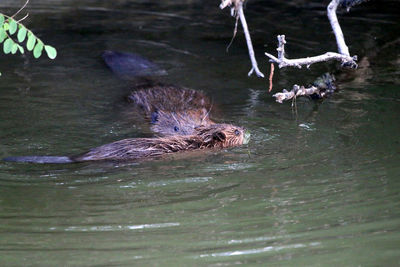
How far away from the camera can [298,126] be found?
17.9 feet

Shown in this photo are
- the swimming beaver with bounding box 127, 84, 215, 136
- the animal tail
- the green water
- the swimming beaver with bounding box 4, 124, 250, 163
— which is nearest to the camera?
the green water

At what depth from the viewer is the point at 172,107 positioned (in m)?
5.71

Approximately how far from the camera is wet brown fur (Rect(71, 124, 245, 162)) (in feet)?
15.5

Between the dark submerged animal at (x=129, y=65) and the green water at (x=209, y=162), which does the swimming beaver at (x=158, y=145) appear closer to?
the green water at (x=209, y=162)

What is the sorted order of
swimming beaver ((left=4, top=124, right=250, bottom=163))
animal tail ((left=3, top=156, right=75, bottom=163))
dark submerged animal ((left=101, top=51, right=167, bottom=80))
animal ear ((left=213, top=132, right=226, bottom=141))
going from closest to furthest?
animal tail ((left=3, top=156, right=75, bottom=163)), swimming beaver ((left=4, top=124, right=250, bottom=163)), animal ear ((left=213, top=132, right=226, bottom=141)), dark submerged animal ((left=101, top=51, right=167, bottom=80))

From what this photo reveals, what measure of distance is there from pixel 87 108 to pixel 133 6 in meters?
3.71

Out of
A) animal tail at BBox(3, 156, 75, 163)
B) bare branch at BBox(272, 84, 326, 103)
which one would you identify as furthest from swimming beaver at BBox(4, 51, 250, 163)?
bare branch at BBox(272, 84, 326, 103)

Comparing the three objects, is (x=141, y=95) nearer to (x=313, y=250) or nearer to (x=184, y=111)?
(x=184, y=111)

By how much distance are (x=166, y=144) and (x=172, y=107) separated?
839mm

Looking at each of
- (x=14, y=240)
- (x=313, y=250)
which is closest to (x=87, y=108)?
(x=14, y=240)

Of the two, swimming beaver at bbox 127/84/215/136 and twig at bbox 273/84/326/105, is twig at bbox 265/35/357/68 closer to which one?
twig at bbox 273/84/326/105

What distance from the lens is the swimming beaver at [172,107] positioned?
5461 mm

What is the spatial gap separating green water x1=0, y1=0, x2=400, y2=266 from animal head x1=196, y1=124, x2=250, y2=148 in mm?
87

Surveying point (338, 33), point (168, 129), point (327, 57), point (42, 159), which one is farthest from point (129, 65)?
point (327, 57)
